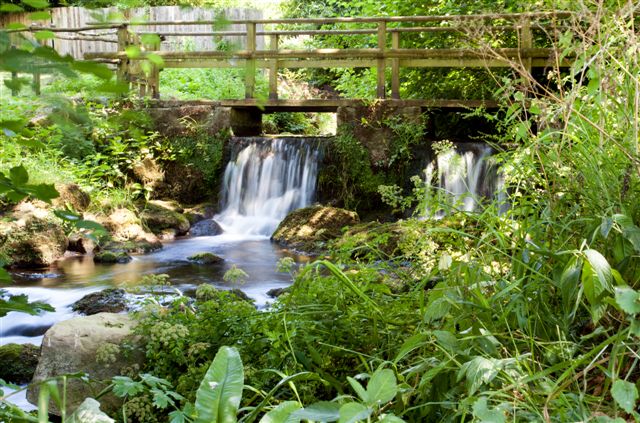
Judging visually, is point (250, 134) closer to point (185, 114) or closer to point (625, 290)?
point (185, 114)

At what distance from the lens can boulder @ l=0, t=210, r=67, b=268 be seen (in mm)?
9172

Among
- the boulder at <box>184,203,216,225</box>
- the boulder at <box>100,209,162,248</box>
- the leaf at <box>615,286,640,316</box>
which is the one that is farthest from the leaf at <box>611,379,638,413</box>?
the boulder at <box>184,203,216,225</box>

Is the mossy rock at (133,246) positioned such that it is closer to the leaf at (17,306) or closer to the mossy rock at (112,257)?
the mossy rock at (112,257)

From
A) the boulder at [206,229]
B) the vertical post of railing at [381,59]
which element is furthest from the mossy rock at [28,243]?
the vertical post of railing at [381,59]

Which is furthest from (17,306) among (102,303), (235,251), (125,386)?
(235,251)

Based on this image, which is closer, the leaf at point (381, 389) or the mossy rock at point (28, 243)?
the leaf at point (381, 389)

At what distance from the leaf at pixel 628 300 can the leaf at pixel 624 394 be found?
0.59 ft

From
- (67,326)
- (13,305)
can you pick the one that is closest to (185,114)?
(67,326)

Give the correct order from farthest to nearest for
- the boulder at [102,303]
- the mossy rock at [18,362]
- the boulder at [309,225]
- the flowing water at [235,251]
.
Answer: the boulder at [309,225]
the flowing water at [235,251]
the boulder at [102,303]
the mossy rock at [18,362]

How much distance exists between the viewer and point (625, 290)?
6.34 feet

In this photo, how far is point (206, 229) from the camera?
11.5 m

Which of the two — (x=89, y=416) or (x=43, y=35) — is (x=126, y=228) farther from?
(x=43, y=35)

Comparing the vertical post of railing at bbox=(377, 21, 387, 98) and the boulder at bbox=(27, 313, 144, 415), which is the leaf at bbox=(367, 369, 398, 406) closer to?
the boulder at bbox=(27, 313, 144, 415)

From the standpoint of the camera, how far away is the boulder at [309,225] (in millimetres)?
9953
